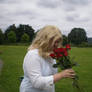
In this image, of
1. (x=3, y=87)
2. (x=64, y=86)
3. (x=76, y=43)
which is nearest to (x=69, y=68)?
(x=3, y=87)

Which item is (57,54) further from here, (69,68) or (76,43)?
(76,43)

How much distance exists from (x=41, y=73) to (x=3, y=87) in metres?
4.98

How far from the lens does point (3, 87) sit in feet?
22.6

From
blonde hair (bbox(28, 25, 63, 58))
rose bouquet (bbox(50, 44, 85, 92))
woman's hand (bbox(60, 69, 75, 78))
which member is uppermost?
blonde hair (bbox(28, 25, 63, 58))

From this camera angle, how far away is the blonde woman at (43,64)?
2164 millimetres

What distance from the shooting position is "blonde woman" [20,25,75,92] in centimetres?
216

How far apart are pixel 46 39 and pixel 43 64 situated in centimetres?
28

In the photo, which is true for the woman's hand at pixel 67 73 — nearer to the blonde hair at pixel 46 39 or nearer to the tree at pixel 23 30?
the blonde hair at pixel 46 39

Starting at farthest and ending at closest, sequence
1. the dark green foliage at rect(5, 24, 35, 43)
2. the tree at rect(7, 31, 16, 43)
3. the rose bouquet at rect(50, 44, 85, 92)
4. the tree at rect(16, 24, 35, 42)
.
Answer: the dark green foliage at rect(5, 24, 35, 43)
the tree at rect(16, 24, 35, 42)
the tree at rect(7, 31, 16, 43)
the rose bouquet at rect(50, 44, 85, 92)

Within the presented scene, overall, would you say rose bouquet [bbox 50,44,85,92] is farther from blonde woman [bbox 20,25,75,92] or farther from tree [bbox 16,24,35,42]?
tree [bbox 16,24,35,42]

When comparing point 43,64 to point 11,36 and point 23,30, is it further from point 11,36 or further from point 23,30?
point 23,30

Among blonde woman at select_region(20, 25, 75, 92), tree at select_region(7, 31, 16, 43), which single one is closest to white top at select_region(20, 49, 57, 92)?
blonde woman at select_region(20, 25, 75, 92)

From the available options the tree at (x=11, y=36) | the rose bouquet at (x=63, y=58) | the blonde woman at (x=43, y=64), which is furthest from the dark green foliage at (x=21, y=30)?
the rose bouquet at (x=63, y=58)

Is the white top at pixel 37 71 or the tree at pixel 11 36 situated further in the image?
the tree at pixel 11 36
